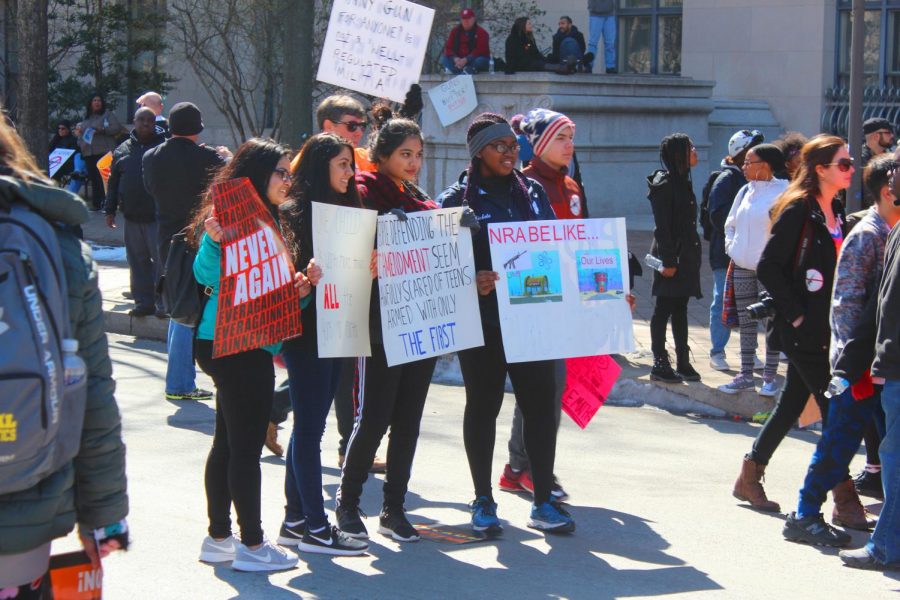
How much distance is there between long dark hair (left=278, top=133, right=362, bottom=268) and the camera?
521 centimetres

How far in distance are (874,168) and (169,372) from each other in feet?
15.8

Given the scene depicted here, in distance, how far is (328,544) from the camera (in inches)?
208

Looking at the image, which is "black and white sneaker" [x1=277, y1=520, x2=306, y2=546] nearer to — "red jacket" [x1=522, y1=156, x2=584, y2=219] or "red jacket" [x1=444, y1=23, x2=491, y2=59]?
"red jacket" [x1=522, y1=156, x2=584, y2=219]

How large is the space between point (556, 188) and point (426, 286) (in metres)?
→ 1.13

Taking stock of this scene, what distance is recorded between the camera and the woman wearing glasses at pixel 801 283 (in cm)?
589

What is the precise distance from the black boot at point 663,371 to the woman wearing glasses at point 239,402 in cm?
413

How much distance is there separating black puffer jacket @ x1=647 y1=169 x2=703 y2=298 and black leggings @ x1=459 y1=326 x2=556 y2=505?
3026mm

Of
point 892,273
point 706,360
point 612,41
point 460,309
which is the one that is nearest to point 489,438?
point 460,309

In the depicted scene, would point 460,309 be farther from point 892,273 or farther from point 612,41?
point 612,41

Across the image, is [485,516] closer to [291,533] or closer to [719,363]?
[291,533]

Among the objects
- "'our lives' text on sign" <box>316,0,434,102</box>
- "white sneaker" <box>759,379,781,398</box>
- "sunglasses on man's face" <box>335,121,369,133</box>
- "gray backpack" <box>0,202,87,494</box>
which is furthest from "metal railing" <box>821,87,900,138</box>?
"gray backpack" <box>0,202,87,494</box>

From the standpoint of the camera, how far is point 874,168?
5.71m

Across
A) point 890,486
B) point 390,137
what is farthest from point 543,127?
point 890,486

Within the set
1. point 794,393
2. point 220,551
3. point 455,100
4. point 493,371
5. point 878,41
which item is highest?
point 878,41
